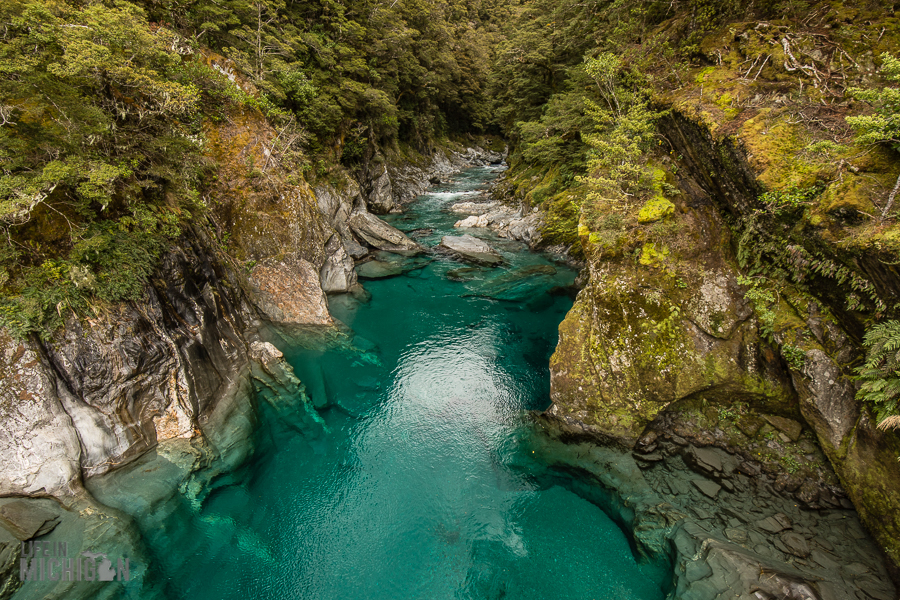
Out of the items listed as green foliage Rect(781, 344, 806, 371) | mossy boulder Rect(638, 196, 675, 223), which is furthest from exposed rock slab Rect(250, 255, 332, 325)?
green foliage Rect(781, 344, 806, 371)

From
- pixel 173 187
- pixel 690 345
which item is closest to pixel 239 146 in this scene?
pixel 173 187

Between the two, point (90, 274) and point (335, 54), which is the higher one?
point (335, 54)

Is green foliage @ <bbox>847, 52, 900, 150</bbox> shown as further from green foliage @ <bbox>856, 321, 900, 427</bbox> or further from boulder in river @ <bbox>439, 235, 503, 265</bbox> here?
boulder in river @ <bbox>439, 235, 503, 265</bbox>

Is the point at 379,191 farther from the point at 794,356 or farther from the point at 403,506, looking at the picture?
the point at 794,356

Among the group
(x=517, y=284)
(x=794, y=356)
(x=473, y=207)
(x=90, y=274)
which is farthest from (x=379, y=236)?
(x=794, y=356)

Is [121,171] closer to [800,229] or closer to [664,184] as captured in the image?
[664,184]

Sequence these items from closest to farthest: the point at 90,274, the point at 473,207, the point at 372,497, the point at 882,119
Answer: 1. the point at 882,119
2. the point at 90,274
3. the point at 372,497
4. the point at 473,207

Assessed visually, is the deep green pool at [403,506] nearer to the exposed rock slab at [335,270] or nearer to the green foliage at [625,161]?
the exposed rock slab at [335,270]
